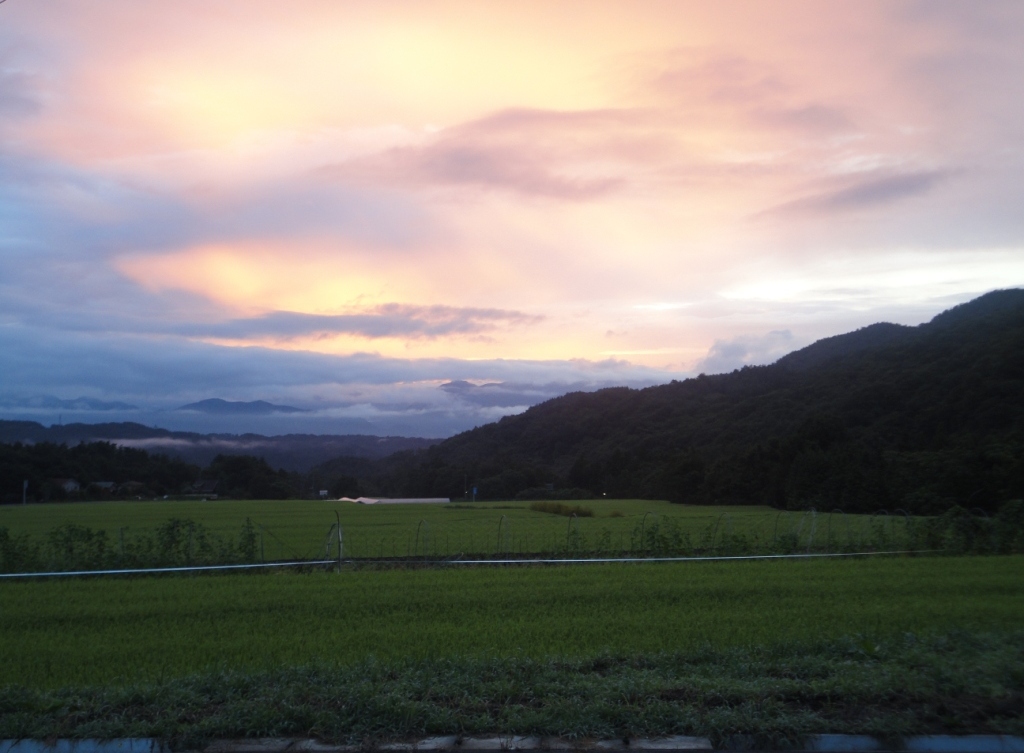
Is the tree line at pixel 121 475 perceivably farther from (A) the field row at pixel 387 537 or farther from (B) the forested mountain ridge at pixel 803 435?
(B) the forested mountain ridge at pixel 803 435

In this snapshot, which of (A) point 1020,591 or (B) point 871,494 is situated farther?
(B) point 871,494

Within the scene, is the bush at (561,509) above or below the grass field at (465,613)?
below

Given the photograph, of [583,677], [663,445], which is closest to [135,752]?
[583,677]

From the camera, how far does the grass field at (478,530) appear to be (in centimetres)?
2059

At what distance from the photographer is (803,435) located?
47.7m

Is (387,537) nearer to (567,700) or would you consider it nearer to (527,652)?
(527,652)

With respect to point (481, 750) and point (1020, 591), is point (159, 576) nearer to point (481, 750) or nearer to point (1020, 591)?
point (481, 750)

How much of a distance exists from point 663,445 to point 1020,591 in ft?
195

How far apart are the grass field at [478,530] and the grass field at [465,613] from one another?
487 cm

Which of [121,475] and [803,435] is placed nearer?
[803,435]

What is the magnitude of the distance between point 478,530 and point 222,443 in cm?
7355

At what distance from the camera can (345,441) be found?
101 meters

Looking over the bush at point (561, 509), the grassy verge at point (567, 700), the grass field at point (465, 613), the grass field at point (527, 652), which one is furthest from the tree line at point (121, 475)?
the grassy verge at point (567, 700)

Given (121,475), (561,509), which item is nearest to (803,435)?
(561,509)
